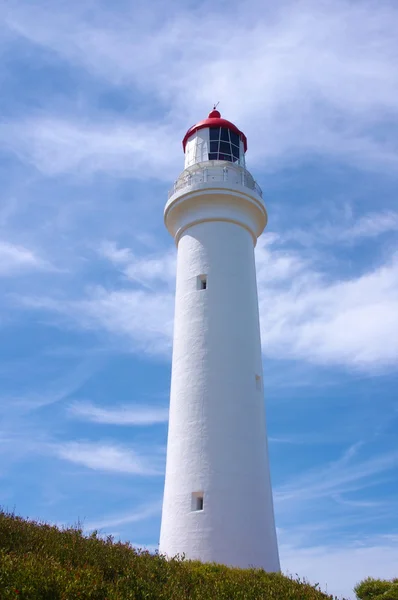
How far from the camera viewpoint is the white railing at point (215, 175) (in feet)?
60.4

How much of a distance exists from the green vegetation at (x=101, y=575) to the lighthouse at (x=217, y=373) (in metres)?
2.61

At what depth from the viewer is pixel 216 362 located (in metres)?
15.9

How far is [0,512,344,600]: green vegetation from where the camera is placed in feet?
23.9

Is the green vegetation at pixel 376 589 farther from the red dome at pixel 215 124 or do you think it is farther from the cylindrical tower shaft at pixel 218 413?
the red dome at pixel 215 124

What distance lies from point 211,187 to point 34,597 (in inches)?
518

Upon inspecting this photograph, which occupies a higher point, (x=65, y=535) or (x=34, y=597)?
(x=65, y=535)

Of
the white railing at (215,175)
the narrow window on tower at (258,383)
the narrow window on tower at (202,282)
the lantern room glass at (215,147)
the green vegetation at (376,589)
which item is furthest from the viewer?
the lantern room glass at (215,147)

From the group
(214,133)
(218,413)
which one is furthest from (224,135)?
(218,413)

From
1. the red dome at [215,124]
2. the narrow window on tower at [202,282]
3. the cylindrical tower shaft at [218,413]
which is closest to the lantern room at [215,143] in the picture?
Answer: the red dome at [215,124]

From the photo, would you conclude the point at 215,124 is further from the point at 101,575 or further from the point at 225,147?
the point at 101,575

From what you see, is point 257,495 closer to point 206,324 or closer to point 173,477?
point 173,477

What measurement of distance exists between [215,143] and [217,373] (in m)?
8.46

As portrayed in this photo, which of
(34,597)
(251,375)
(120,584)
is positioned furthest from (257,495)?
(34,597)

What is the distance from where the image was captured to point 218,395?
1548 cm
